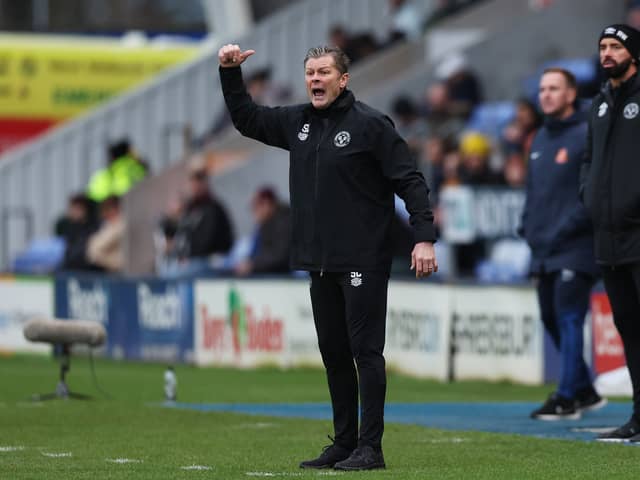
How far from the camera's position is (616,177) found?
1073 centimetres

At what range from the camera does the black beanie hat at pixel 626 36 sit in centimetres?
1073

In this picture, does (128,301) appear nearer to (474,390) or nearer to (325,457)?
(474,390)

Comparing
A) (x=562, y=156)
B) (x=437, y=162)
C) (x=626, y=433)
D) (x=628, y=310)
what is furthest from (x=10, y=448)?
(x=437, y=162)

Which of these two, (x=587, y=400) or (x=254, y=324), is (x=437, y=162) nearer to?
(x=254, y=324)

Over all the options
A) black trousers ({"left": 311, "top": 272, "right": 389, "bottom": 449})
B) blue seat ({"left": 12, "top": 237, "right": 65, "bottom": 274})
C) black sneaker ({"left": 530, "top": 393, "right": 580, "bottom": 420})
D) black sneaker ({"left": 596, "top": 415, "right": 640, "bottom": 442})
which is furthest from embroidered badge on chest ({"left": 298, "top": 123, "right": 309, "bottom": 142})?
blue seat ({"left": 12, "top": 237, "right": 65, "bottom": 274})

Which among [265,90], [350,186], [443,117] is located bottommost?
[350,186]

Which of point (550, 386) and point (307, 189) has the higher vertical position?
point (307, 189)

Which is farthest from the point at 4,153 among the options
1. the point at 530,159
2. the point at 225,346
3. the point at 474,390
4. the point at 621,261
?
the point at 621,261

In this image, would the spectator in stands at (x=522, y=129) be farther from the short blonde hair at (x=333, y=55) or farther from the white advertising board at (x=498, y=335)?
the short blonde hair at (x=333, y=55)

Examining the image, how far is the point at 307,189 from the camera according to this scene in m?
9.62

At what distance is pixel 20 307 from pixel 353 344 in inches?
579

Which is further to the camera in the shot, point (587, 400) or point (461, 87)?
point (461, 87)

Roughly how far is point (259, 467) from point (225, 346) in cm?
1050

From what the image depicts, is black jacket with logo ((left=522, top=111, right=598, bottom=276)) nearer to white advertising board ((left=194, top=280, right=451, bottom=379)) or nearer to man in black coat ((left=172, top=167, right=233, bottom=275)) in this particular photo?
white advertising board ((left=194, top=280, right=451, bottom=379))
